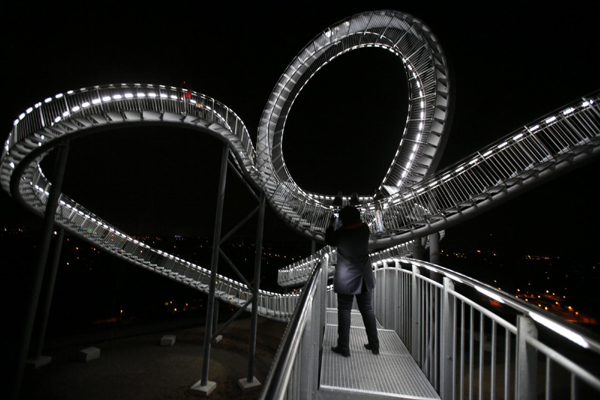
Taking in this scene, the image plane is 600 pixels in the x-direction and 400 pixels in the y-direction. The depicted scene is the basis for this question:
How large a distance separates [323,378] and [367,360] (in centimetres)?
90

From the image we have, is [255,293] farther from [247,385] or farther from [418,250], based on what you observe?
[418,250]

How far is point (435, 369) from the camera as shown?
12.2ft

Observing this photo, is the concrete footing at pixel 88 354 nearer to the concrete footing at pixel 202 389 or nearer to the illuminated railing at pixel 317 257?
the concrete footing at pixel 202 389

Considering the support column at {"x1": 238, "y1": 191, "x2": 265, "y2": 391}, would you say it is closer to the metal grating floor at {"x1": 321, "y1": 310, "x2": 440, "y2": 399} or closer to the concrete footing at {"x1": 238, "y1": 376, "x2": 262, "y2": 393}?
the concrete footing at {"x1": 238, "y1": 376, "x2": 262, "y2": 393}

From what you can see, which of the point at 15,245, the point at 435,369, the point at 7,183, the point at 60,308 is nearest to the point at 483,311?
the point at 435,369

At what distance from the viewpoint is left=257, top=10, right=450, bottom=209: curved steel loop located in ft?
51.8

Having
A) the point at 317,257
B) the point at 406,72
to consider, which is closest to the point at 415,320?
the point at 317,257

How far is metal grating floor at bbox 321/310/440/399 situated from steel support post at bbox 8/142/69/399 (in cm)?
915

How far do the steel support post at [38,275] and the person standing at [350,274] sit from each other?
9.06 metres

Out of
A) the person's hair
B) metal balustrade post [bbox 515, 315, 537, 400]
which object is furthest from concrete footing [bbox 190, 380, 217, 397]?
metal balustrade post [bbox 515, 315, 537, 400]

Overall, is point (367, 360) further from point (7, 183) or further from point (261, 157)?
point (7, 183)

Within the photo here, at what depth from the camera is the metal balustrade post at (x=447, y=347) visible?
11.1ft

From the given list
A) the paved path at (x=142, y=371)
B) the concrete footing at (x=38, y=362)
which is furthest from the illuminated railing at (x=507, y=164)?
the concrete footing at (x=38, y=362)

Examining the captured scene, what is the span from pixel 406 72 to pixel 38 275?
17.8 m
